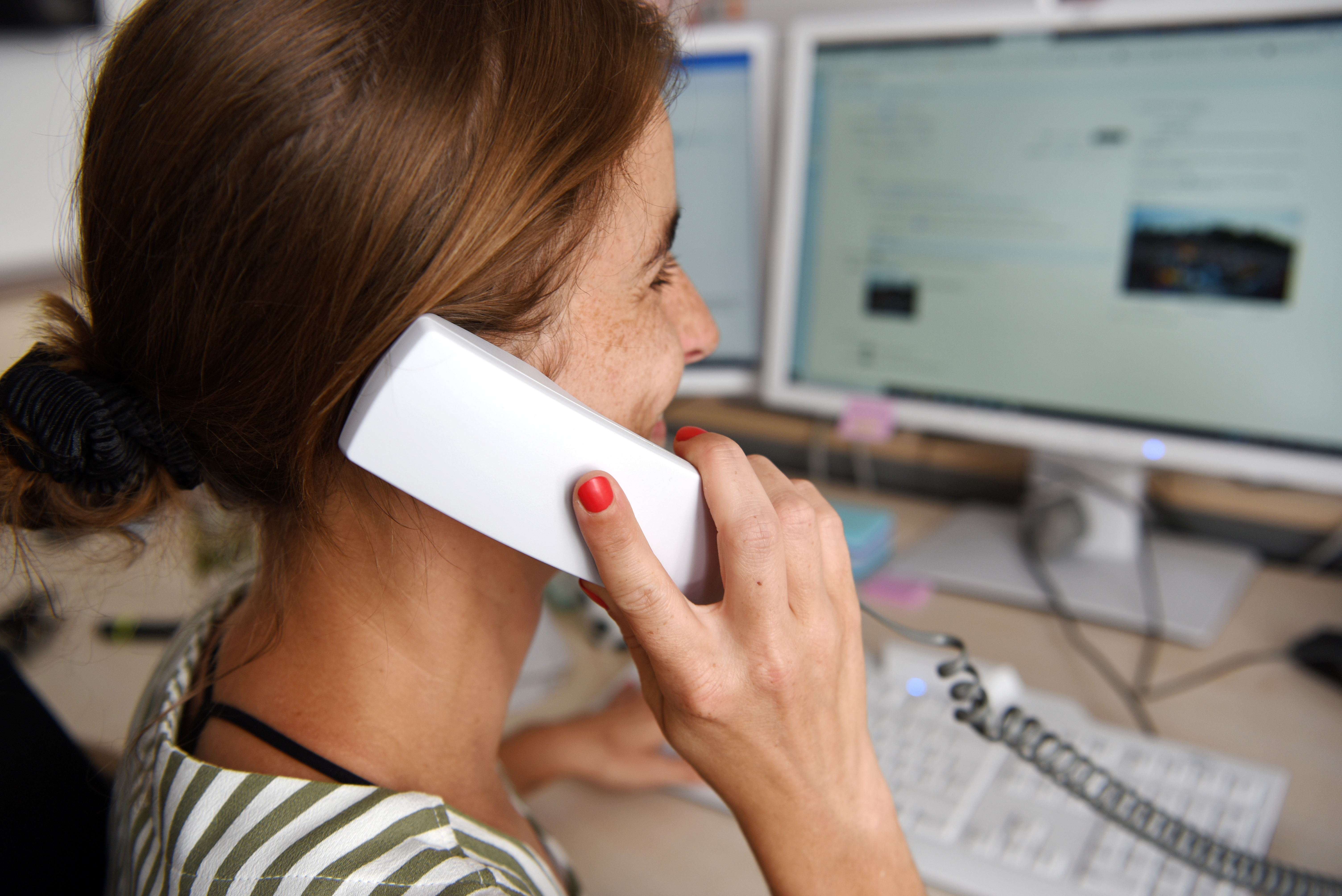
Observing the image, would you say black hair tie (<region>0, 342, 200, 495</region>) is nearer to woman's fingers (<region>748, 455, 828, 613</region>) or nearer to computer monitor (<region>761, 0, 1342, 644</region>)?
woman's fingers (<region>748, 455, 828, 613</region>)

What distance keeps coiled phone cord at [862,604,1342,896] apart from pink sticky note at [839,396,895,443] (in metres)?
0.45

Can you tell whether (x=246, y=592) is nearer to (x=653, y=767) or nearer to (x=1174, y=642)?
(x=653, y=767)

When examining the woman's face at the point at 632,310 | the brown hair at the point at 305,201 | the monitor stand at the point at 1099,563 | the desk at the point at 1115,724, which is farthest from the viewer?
the monitor stand at the point at 1099,563

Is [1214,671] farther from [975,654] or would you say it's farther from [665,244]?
[665,244]

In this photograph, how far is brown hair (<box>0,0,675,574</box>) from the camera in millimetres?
392

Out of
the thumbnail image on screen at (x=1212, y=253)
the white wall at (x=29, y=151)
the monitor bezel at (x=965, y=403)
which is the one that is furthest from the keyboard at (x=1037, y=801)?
the white wall at (x=29, y=151)

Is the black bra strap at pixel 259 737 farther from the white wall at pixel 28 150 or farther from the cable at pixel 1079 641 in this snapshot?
the white wall at pixel 28 150

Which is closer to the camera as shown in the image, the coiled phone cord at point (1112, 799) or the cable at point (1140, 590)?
the coiled phone cord at point (1112, 799)

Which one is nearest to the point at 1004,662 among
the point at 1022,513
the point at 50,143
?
the point at 1022,513

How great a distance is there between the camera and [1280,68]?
78 cm

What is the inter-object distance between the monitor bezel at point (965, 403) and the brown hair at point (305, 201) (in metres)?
0.58

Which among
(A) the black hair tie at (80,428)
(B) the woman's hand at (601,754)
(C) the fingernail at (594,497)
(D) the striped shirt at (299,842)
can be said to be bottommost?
(B) the woman's hand at (601,754)

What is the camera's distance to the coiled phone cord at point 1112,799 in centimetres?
53

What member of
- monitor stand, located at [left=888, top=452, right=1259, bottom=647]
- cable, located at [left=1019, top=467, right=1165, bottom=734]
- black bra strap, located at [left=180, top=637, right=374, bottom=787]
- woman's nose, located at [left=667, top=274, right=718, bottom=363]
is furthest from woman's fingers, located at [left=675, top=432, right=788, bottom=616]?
monitor stand, located at [left=888, top=452, right=1259, bottom=647]
